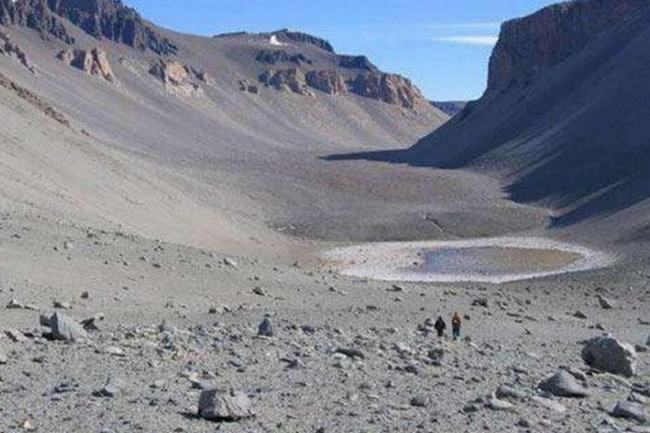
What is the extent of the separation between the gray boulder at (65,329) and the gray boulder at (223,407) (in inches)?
143

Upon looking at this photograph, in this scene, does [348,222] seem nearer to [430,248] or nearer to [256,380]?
[430,248]

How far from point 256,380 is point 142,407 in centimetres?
209

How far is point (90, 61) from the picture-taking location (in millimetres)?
166125

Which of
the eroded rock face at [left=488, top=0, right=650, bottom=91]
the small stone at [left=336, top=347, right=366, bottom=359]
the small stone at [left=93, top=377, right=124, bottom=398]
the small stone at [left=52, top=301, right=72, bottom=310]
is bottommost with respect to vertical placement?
the small stone at [left=52, top=301, right=72, bottom=310]

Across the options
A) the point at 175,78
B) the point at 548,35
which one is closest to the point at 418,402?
the point at 548,35

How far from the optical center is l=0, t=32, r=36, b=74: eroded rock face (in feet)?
479

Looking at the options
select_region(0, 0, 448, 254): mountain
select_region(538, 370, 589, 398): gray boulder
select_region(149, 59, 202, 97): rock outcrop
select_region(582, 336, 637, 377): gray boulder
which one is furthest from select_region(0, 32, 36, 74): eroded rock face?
select_region(538, 370, 589, 398): gray boulder

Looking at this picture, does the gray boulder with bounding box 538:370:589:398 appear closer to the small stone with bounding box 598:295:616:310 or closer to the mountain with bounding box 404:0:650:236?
the small stone with bounding box 598:295:616:310

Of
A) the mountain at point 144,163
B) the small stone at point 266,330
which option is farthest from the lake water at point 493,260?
the small stone at point 266,330

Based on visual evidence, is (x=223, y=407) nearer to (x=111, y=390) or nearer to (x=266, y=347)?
(x=111, y=390)

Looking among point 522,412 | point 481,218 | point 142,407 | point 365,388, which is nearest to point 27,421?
point 142,407

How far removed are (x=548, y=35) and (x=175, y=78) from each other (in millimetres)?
82456

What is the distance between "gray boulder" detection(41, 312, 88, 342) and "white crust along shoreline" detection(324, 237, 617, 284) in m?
22.8

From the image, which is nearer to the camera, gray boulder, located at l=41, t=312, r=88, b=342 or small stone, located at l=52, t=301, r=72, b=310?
gray boulder, located at l=41, t=312, r=88, b=342
